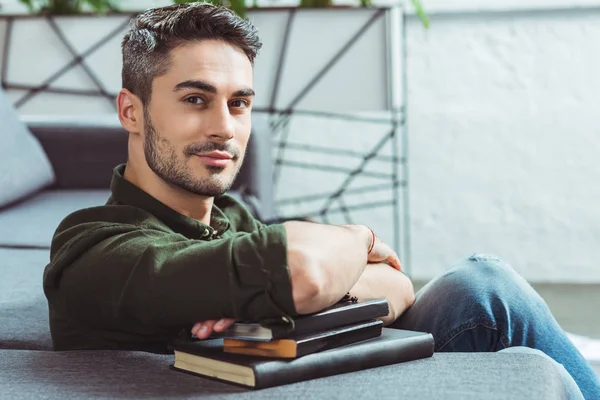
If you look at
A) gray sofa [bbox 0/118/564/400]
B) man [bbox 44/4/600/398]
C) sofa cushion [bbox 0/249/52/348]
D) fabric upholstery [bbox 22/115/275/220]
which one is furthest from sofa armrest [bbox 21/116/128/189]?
man [bbox 44/4/600/398]

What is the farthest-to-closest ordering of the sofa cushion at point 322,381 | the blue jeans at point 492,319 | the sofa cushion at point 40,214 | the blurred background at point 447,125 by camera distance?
the blurred background at point 447,125 → the sofa cushion at point 40,214 → the blue jeans at point 492,319 → the sofa cushion at point 322,381

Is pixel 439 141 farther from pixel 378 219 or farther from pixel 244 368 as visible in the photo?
pixel 244 368

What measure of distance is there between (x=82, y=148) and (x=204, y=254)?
172 cm

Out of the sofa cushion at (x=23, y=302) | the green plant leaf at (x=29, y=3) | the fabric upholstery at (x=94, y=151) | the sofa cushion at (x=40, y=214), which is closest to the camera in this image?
the sofa cushion at (x=23, y=302)

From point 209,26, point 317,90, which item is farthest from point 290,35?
point 209,26

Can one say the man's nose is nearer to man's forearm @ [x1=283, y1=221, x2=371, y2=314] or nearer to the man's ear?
the man's ear

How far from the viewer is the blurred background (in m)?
2.95

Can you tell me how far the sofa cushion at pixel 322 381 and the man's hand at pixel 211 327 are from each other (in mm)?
45

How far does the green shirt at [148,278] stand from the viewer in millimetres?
808

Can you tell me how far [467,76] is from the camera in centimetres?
317

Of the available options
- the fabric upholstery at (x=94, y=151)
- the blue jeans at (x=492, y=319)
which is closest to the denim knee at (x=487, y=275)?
the blue jeans at (x=492, y=319)

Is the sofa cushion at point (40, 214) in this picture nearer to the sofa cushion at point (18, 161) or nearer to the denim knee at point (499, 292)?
the sofa cushion at point (18, 161)

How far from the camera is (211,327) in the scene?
0.85 meters

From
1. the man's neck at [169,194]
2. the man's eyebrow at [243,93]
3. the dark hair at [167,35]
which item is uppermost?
the dark hair at [167,35]
